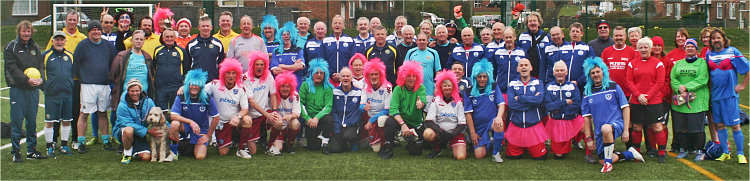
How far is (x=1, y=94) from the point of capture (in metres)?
13.1

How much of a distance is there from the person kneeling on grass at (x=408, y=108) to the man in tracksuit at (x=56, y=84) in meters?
3.38

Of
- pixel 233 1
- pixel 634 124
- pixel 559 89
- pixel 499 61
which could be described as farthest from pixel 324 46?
pixel 233 1

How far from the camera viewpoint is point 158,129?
21.9 ft

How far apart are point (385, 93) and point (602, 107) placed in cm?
228

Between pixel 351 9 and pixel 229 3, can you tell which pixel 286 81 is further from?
pixel 229 3

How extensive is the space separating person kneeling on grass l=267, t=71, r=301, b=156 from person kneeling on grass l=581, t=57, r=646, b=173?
3.06 m

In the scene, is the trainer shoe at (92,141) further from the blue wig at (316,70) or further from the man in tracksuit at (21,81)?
the blue wig at (316,70)

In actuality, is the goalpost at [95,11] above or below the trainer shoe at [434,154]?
above

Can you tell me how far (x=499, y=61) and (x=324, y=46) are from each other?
83.6 inches

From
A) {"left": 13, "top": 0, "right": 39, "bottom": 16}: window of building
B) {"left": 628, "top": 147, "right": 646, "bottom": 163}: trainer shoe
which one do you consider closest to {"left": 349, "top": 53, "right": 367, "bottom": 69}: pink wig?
{"left": 628, "top": 147, "right": 646, "bottom": 163}: trainer shoe

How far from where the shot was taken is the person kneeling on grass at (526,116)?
6.86 m

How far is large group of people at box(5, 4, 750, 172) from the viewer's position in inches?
266

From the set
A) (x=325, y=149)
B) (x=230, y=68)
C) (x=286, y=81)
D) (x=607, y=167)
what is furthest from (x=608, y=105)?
(x=230, y=68)

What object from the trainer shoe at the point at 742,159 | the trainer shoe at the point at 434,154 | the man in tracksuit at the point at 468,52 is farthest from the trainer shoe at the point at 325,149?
the trainer shoe at the point at 742,159
